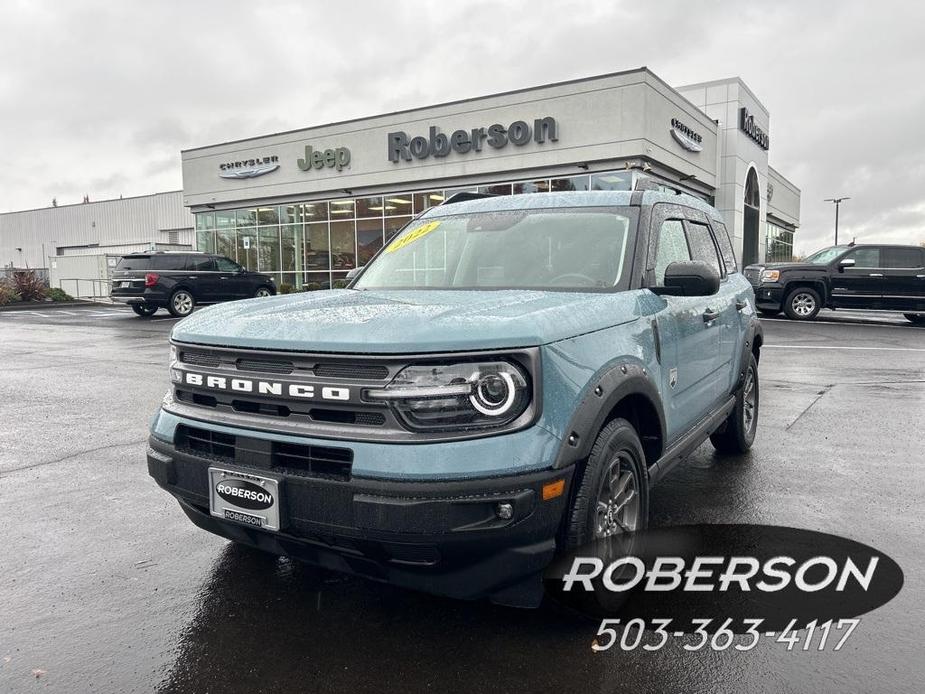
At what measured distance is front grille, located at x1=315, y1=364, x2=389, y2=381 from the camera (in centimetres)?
247

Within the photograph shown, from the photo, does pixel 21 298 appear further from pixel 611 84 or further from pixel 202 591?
pixel 202 591

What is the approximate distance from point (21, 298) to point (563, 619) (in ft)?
99.6

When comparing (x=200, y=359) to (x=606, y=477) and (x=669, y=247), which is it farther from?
(x=669, y=247)

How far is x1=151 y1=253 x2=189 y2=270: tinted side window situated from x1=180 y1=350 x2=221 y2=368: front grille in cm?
1832

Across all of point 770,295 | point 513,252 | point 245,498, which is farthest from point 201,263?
point 245,498

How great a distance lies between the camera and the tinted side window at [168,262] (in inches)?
779

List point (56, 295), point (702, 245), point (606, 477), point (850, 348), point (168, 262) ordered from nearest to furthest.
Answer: point (606, 477) → point (702, 245) → point (850, 348) → point (168, 262) → point (56, 295)

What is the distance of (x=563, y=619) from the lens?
2.96 meters

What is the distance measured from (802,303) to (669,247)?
52.7 ft

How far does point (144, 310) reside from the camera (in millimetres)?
21219

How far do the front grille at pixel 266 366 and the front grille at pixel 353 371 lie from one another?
0.15 metres

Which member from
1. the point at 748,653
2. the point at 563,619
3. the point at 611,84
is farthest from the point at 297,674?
the point at 611,84

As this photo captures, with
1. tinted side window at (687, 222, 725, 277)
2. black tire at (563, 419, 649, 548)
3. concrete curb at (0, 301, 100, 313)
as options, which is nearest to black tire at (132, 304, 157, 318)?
concrete curb at (0, 301, 100, 313)

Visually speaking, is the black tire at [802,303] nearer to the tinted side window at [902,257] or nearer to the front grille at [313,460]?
the tinted side window at [902,257]
